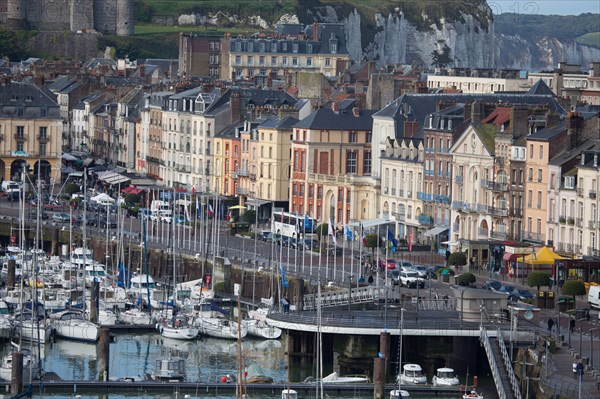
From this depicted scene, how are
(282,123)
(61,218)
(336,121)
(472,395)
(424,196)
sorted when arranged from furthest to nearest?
1. (282,123)
2. (61,218)
3. (336,121)
4. (424,196)
5. (472,395)

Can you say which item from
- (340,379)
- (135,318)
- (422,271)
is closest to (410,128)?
(422,271)

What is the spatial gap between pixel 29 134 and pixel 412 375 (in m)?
61.2

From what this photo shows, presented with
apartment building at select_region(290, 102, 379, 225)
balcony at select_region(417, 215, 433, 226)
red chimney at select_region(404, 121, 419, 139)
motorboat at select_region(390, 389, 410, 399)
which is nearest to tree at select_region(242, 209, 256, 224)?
apartment building at select_region(290, 102, 379, 225)

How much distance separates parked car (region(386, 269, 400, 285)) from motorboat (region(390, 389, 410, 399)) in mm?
18465

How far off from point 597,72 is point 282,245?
37.4m

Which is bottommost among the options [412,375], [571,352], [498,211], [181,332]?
[181,332]

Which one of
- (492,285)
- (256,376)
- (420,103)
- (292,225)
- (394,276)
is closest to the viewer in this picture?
(256,376)

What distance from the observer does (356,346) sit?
67.3m

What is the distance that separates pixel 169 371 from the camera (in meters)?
65.2

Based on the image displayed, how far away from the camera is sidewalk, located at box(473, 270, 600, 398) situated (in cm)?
5666

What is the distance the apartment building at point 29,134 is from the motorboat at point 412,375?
5912 cm

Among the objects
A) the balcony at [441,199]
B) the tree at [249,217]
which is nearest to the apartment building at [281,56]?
the tree at [249,217]

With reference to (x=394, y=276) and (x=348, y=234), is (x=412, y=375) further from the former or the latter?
(x=348, y=234)

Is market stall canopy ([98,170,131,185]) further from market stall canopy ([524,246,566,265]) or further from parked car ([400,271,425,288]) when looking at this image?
market stall canopy ([524,246,566,265])
